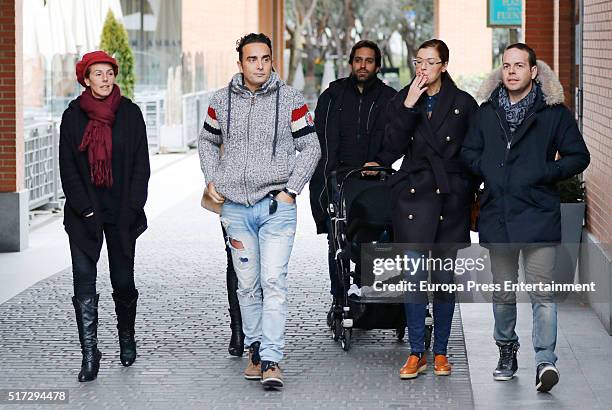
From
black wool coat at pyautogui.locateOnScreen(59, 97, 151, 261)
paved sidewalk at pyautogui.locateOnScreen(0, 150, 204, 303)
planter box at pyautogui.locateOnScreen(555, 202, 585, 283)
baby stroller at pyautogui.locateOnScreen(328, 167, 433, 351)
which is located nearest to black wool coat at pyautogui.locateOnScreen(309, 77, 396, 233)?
baby stroller at pyautogui.locateOnScreen(328, 167, 433, 351)

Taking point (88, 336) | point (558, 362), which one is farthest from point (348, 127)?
point (88, 336)

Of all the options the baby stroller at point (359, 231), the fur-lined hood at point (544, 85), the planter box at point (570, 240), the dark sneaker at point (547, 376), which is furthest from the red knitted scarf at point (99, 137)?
the planter box at point (570, 240)

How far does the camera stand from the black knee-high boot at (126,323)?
8375 millimetres

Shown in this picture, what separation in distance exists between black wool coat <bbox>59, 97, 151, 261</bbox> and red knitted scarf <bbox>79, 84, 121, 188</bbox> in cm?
5

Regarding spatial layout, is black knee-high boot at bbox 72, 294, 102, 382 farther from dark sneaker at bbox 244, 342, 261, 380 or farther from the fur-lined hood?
the fur-lined hood

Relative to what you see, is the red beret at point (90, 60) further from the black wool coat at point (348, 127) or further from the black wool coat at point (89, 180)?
the black wool coat at point (348, 127)

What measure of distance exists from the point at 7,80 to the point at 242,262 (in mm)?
6749

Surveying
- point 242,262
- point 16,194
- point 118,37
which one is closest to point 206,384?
point 242,262

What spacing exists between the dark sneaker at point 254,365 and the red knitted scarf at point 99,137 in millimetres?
1239

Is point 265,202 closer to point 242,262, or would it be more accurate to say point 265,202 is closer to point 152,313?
point 242,262

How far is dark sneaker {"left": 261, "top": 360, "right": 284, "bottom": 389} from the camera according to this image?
7.71 m

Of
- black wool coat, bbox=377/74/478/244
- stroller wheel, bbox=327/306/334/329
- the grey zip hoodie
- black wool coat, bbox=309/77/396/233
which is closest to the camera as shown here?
the grey zip hoodie

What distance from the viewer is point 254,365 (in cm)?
807

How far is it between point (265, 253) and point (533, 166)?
155 centimetres
